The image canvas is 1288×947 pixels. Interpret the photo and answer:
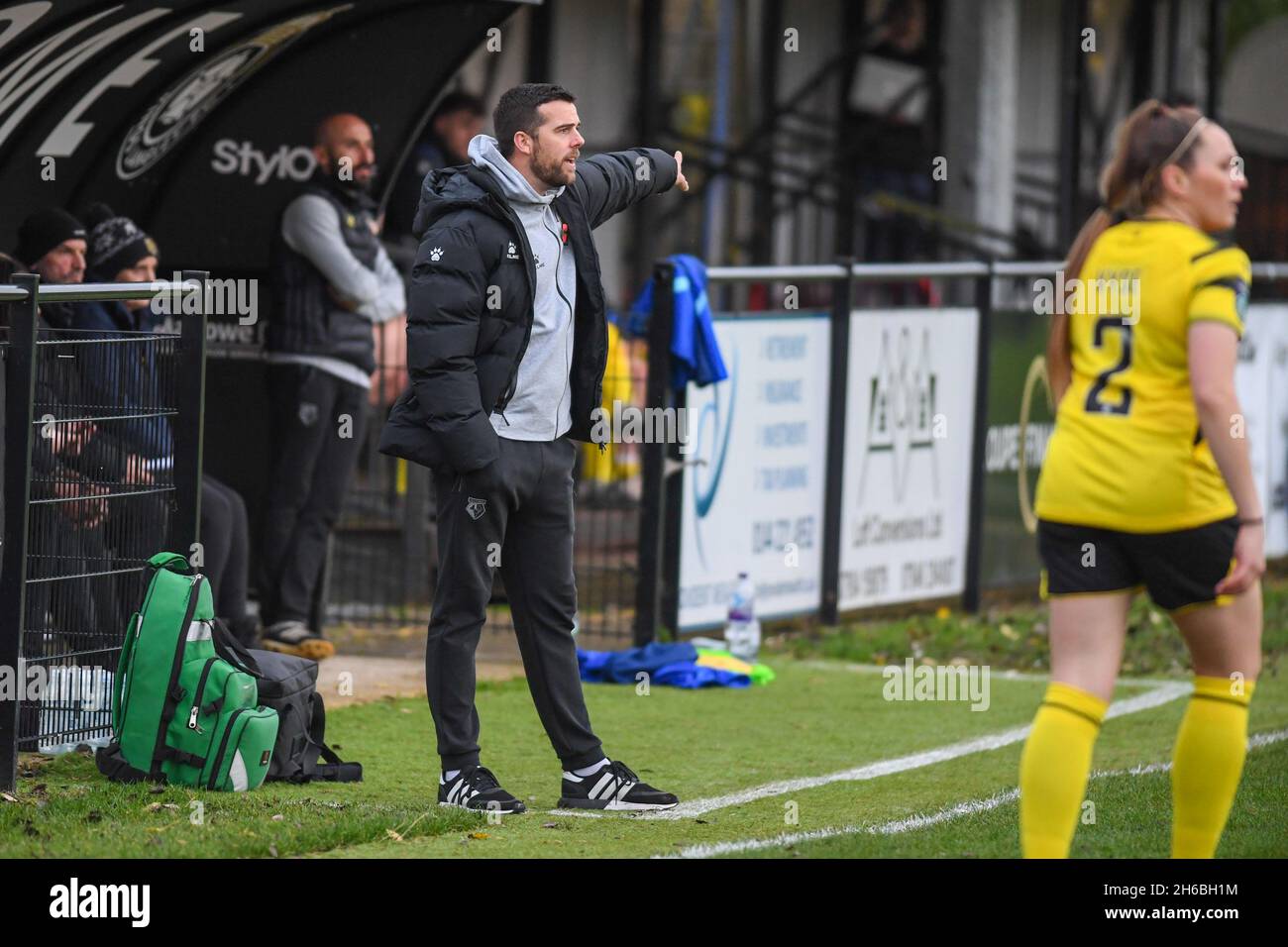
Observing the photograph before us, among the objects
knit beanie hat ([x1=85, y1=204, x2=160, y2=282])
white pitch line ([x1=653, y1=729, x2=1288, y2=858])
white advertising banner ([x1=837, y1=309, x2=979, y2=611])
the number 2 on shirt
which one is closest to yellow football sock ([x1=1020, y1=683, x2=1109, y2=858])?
the number 2 on shirt

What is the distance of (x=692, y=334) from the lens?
9.64m

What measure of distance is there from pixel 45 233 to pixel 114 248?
1.52ft

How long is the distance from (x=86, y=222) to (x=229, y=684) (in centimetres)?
275

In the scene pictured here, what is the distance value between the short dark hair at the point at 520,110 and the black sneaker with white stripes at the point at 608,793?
1872mm

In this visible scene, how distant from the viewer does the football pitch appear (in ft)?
19.0

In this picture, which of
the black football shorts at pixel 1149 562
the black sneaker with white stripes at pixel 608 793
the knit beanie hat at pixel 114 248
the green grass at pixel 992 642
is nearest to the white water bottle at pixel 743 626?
the green grass at pixel 992 642

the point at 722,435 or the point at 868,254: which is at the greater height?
the point at 868,254

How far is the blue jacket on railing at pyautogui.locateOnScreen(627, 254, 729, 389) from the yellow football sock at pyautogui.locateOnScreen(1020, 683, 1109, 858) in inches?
193

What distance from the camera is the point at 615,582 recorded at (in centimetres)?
1084

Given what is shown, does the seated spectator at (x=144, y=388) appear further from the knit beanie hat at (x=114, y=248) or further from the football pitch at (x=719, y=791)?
the football pitch at (x=719, y=791)

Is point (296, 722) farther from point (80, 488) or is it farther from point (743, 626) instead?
point (743, 626)

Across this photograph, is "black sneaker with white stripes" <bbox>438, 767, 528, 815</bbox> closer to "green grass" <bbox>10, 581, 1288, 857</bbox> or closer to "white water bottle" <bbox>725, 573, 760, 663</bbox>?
"green grass" <bbox>10, 581, 1288, 857</bbox>
